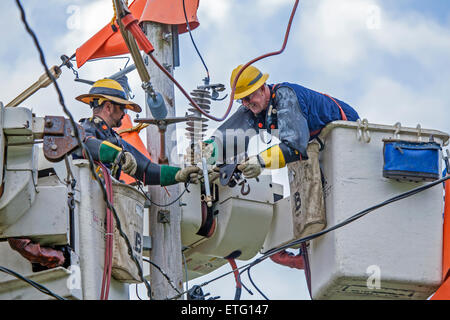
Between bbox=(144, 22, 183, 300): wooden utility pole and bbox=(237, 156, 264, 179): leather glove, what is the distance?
3.54 feet

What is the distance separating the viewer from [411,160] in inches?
377

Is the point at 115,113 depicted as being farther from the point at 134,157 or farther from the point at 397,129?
the point at 397,129

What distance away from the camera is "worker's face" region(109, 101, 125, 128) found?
10672 millimetres

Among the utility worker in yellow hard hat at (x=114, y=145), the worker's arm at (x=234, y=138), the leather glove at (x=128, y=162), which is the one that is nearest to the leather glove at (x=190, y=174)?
the utility worker in yellow hard hat at (x=114, y=145)

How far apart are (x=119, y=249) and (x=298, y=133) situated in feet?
5.83

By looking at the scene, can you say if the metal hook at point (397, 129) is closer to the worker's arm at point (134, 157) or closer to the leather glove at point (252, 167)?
the leather glove at point (252, 167)


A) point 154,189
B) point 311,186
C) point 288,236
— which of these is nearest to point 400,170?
point 311,186

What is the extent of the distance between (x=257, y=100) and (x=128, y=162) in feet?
4.57

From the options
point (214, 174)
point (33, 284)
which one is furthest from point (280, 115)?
point (33, 284)

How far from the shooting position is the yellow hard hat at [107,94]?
34.9 ft

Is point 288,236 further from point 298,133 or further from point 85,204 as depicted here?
point 85,204

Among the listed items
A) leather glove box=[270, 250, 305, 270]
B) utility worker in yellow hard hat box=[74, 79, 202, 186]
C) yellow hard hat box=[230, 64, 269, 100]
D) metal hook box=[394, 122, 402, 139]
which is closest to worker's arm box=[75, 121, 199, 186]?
utility worker in yellow hard hat box=[74, 79, 202, 186]

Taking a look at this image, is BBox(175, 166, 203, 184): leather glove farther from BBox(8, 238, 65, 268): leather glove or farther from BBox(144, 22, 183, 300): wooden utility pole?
BBox(8, 238, 65, 268): leather glove
